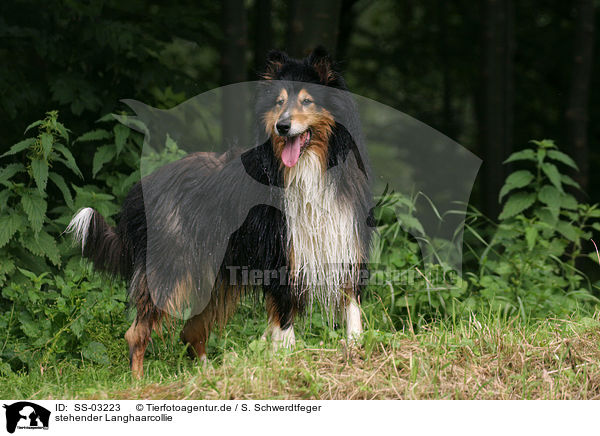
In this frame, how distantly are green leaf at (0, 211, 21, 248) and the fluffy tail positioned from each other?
0.55 meters

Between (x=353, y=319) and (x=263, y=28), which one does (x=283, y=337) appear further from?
(x=263, y=28)

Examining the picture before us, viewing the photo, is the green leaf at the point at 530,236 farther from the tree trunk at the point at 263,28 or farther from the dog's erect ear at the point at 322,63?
the tree trunk at the point at 263,28

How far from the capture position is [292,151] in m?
4.00

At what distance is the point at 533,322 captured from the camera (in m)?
5.11

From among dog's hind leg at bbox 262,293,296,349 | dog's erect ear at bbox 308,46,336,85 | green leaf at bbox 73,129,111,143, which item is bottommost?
dog's hind leg at bbox 262,293,296,349

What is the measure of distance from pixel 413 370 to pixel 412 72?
9.49m

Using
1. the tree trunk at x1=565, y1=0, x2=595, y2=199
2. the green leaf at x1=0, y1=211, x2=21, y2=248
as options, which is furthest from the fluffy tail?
the tree trunk at x1=565, y1=0, x2=595, y2=199

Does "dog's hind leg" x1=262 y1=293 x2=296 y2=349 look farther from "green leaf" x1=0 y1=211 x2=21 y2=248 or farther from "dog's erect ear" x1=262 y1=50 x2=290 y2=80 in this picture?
"green leaf" x1=0 y1=211 x2=21 y2=248

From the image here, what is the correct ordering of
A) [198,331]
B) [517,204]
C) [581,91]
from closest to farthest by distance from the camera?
[198,331], [517,204], [581,91]

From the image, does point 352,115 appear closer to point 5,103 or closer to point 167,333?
point 167,333

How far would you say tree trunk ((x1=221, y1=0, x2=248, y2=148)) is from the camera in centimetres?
710

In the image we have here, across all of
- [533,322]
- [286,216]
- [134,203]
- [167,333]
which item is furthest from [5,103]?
[533,322]

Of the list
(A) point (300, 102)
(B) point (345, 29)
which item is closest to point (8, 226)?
(A) point (300, 102)

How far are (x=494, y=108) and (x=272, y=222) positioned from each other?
181 inches
